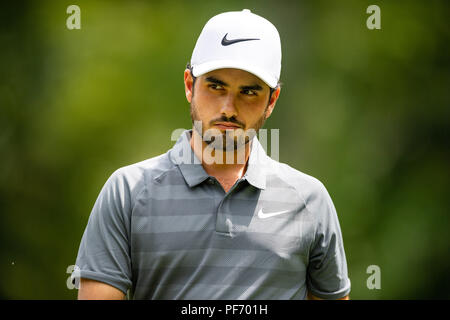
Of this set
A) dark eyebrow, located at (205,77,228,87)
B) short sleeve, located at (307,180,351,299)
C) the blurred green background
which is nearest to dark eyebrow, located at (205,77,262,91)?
dark eyebrow, located at (205,77,228,87)

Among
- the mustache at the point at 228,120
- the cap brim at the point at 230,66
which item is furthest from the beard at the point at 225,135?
the cap brim at the point at 230,66

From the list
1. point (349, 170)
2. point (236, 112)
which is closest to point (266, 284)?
point (236, 112)

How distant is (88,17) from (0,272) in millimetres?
2053

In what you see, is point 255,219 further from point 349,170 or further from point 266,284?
point 349,170

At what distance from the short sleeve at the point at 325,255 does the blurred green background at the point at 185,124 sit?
2.71 meters

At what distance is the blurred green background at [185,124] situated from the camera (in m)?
4.69

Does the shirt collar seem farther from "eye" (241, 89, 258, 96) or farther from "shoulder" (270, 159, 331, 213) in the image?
"eye" (241, 89, 258, 96)

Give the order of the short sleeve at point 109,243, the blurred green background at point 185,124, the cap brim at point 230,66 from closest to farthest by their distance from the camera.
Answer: the short sleeve at point 109,243 → the cap brim at point 230,66 → the blurred green background at point 185,124

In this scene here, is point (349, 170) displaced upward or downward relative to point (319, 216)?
downward

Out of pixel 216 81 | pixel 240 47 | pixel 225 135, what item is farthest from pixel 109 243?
pixel 240 47

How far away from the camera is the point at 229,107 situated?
1.80m

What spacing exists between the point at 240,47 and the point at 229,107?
0.60 ft

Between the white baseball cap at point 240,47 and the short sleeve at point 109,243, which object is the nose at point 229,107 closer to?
the white baseball cap at point 240,47
